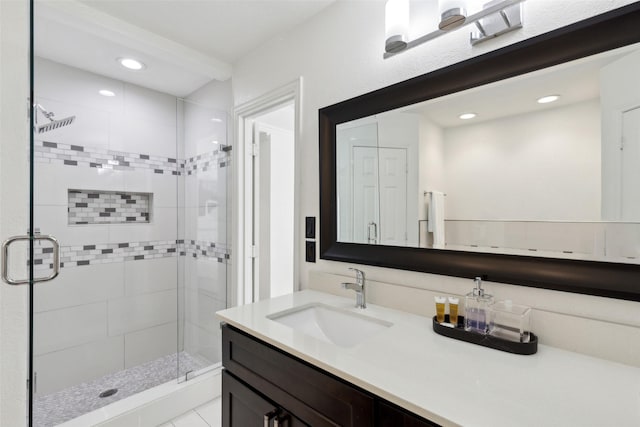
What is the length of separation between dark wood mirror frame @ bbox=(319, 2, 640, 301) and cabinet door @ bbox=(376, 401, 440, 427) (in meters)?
0.58

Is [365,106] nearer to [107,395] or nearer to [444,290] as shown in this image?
[444,290]

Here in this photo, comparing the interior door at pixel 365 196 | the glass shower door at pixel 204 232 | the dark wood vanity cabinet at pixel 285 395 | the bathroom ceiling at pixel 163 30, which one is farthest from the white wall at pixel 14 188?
the glass shower door at pixel 204 232

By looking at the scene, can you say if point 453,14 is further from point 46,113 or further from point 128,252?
point 128,252

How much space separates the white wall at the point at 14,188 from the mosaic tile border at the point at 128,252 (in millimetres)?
1514

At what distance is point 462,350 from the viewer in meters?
0.87

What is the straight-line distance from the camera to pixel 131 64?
2.16 metres

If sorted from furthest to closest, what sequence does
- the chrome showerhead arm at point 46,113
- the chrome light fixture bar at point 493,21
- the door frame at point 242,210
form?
the door frame at point 242,210, the chrome showerhead arm at point 46,113, the chrome light fixture bar at point 493,21

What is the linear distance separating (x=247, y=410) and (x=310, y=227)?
90cm

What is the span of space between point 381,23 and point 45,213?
2.45 meters

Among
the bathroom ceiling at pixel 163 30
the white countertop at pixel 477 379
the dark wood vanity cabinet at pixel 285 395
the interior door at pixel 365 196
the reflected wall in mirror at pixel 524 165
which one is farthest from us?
the bathroom ceiling at pixel 163 30

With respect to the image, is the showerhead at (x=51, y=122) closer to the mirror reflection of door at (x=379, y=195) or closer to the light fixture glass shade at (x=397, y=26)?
the mirror reflection of door at (x=379, y=195)

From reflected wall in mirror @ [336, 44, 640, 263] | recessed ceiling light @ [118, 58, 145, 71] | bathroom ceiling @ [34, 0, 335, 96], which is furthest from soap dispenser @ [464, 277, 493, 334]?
recessed ceiling light @ [118, 58, 145, 71]

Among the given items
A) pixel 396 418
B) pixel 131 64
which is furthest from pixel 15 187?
pixel 131 64

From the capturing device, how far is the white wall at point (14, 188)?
744 mm
